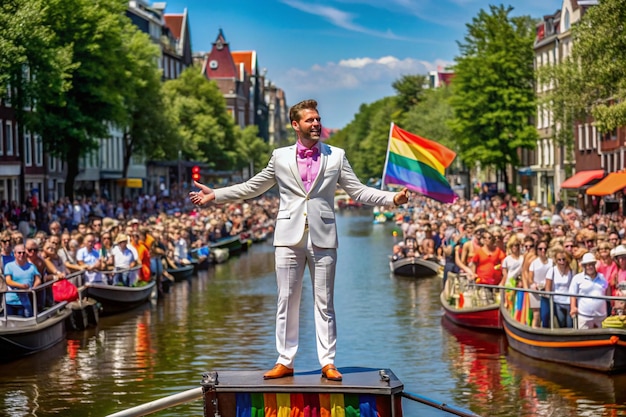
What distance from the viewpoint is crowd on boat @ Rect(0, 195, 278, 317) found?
75.1 ft

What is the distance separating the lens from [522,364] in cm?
2198

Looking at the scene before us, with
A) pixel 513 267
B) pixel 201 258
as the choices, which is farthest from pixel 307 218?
pixel 201 258

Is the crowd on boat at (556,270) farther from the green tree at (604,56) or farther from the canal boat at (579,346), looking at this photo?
the green tree at (604,56)

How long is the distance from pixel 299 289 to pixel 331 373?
0.78 metres

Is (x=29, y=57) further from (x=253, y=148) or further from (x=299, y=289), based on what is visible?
(x=253, y=148)

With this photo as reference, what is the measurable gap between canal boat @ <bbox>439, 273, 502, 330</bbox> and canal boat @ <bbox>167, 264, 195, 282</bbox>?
17085 millimetres

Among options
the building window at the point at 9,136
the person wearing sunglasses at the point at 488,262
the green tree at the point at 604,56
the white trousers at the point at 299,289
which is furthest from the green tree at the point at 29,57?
the white trousers at the point at 299,289

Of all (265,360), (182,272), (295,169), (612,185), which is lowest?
(265,360)

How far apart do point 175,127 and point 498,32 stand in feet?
68.3

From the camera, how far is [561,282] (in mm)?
20719

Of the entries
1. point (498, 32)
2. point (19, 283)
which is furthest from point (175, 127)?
point (19, 283)

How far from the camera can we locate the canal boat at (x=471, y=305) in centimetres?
2619

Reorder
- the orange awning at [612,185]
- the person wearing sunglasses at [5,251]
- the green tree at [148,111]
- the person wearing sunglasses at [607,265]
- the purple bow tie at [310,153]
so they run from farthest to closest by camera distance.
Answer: the green tree at [148,111] < the orange awning at [612,185] < the person wearing sunglasses at [5,251] < the person wearing sunglasses at [607,265] < the purple bow tie at [310,153]

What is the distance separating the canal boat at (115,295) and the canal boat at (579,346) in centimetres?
1096
